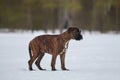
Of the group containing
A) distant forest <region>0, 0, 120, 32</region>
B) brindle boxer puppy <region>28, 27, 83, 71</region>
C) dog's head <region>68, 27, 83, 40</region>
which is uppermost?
dog's head <region>68, 27, 83, 40</region>

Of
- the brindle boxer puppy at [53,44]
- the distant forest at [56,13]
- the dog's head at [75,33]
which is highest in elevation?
the dog's head at [75,33]

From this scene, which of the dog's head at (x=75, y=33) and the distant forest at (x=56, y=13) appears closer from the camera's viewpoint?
the dog's head at (x=75, y=33)

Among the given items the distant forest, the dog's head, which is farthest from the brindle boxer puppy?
the distant forest

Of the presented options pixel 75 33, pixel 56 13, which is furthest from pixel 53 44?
pixel 56 13

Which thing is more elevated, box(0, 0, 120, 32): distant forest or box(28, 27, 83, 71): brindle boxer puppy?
box(28, 27, 83, 71): brindle boxer puppy

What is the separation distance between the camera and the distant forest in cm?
5934

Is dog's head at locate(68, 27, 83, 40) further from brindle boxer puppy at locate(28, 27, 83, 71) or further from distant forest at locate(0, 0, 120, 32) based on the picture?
distant forest at locate(0, 0, 120, 32)

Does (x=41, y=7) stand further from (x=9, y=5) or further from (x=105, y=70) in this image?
(x=105, y=70)

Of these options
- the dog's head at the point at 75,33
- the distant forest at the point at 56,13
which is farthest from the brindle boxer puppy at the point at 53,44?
the distant forest at the point at 56,13

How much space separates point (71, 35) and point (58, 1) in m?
47.2

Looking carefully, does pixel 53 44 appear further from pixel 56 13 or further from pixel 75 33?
pixel 56 13

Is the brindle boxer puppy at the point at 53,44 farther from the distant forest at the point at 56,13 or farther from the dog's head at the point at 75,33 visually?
the distant forest at the point at 56,13

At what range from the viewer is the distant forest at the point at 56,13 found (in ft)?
A: 195

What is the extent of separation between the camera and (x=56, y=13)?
6531 cm
